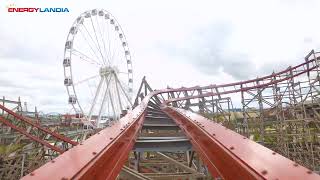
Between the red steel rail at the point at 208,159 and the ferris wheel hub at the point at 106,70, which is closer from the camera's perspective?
the red steel rail at the point at 208,159

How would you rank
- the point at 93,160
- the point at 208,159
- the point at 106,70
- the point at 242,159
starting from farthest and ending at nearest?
1. the point at 106,70
2. the point at 208,159
3. the point at 93,160
4. the point at 242,159

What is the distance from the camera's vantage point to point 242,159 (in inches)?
75.1

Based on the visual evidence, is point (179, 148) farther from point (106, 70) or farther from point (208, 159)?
point (106, 70)

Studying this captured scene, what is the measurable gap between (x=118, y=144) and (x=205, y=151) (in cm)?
83

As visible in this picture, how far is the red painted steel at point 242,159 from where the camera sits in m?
1.56

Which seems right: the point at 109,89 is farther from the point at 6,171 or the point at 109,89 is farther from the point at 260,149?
the point at 260,149

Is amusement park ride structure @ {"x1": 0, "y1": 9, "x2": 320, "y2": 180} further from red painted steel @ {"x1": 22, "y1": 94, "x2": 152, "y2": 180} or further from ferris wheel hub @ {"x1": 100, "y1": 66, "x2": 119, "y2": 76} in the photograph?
ferris wheel hub @ {"x1": 100, "y1": 66, "x2": 119, "y2": 76}

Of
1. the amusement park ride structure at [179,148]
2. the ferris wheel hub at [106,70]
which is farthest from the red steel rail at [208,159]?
the ferris wheel hub at [106,70]

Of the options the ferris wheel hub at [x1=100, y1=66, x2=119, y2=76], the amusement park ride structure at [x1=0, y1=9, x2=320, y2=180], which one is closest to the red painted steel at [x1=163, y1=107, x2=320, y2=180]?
the amusement park ride structure at [x1=0, y1=9, x2=320, y2=180]

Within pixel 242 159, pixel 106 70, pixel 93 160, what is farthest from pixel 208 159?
pixel 106 70

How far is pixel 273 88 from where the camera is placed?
14008 mm

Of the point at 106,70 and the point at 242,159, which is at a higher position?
the point at 106,70

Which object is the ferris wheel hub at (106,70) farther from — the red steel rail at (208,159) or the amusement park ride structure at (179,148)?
the red steel rail at (208,159)

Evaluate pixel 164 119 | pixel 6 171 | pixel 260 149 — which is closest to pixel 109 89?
pixel 6 171
